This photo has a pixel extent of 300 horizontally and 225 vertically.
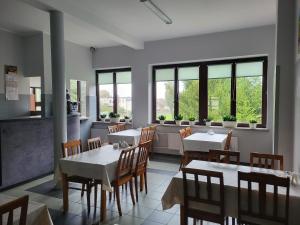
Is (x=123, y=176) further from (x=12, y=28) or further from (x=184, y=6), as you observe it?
(x=12, y=28)

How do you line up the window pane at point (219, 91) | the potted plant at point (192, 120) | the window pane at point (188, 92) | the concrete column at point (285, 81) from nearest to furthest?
1. the concrete column at point (285, 81)
2. the window pane at point (219, 91)
3. the potted plant at point (192, 120)
4. the window pane at point (188, 92)

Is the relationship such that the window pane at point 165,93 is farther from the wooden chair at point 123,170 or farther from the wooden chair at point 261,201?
the wooden chair at point 261,201

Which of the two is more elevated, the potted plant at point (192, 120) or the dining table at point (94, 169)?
the potted plant at point (192, 120)

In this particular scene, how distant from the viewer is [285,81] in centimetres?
333

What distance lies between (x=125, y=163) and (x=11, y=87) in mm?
3901

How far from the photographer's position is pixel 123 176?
3201 millimetres

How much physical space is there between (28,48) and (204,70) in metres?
4.45

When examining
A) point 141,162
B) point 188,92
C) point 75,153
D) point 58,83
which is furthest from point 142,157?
Answer: point 188,92

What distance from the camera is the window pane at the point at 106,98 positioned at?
24.0 ft

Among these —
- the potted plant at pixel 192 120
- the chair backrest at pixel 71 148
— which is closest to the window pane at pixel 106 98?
the potted plant at pixel 192 120

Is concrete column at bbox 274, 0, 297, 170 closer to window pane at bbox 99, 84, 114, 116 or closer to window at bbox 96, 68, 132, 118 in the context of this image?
window at bbox 96, 68, 132, 118

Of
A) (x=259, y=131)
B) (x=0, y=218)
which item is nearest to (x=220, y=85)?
(x=259, y=131)

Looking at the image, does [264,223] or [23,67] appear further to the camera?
[23,67]

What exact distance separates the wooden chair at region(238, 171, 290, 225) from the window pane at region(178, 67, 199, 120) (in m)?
4.22
